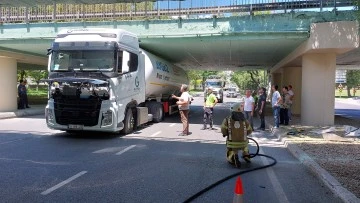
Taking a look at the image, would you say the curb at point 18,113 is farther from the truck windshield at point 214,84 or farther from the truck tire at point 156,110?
the truck windshield at point 214,84

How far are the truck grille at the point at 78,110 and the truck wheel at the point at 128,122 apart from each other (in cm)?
172

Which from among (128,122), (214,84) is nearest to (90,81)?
(128,122)

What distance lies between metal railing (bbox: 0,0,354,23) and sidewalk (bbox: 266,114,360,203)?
5542mm

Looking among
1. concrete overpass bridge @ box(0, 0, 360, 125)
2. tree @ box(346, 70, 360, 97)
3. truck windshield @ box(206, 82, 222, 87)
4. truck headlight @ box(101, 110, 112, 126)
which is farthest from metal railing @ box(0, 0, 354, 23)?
tree @ box(346, 70, 360, 97)

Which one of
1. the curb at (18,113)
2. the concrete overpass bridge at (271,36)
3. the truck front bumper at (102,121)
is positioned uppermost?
the concrete overpass bridge at (271,36)

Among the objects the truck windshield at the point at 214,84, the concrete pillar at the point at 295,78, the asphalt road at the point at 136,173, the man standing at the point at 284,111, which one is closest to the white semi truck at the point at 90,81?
the asphalt road at the point at 136,173

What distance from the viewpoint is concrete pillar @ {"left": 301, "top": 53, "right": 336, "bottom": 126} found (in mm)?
17344

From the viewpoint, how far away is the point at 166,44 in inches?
757

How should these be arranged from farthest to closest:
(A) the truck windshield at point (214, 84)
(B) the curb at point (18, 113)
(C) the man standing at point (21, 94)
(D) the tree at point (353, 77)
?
(D) the tree at point (353, 77)
(A) the truck windshield at point (214, 84)
(C) the man standing at point (21, 94)
(B) the curb at point (18, 113)

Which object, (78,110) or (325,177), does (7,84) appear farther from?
(325,177)

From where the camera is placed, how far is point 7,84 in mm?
23359

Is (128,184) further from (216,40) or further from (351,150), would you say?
(216,40)

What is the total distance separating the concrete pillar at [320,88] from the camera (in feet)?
56.9

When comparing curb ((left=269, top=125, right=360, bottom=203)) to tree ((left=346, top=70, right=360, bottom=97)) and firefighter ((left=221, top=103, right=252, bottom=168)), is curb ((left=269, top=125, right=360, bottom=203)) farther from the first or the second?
tree ((left=346, top=70, right=360, bottom=97))
